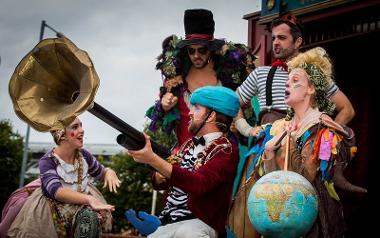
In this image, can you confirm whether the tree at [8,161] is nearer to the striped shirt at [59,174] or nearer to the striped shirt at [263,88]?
the striped shirt at [59,174]

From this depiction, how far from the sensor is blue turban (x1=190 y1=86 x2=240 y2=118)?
4.83 meters

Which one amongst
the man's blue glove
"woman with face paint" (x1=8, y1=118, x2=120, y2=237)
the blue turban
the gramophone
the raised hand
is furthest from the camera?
the raised hand

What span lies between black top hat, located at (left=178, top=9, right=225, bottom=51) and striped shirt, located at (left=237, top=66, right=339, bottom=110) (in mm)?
520

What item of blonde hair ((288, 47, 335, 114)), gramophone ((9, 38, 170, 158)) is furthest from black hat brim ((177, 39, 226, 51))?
gramophone ((9, 38, 170, 158))

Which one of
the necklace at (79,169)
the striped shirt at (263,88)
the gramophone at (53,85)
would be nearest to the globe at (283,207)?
the gramophone at (53,85)

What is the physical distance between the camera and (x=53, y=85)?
4.70 m

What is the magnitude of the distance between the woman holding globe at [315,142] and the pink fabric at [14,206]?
7.73 ft

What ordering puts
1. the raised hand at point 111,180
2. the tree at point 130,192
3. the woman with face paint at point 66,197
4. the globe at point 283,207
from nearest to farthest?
the globe at point 283,207 → the woman with face paint at point 66,197 → the raised hand at point 111,180 → the tree at point 130,192

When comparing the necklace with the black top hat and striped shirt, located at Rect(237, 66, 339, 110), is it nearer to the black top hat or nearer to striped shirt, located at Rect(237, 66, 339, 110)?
the black top hat

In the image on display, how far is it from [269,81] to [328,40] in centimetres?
223

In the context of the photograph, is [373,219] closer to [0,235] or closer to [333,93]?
[333,93]

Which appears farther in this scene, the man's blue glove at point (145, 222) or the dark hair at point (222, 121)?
the man's blue glove at point (145, 222)

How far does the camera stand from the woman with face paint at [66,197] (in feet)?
18.6

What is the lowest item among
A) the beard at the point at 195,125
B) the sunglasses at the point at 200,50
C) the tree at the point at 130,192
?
the tree at the point at 130,192
